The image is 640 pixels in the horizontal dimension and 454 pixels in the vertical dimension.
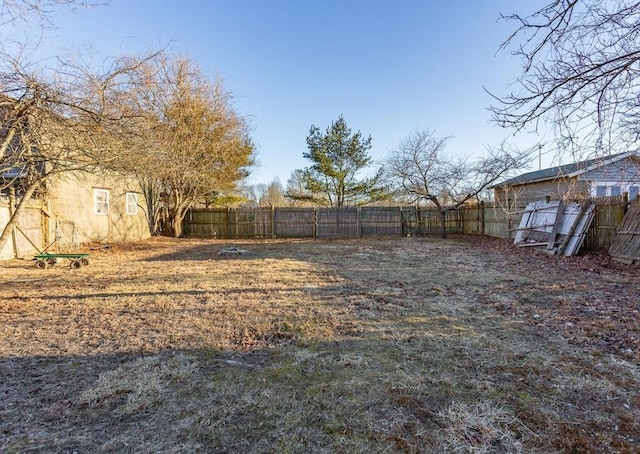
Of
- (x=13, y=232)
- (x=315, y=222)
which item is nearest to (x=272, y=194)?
(x=315, y=222)

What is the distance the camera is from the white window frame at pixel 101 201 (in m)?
10.7

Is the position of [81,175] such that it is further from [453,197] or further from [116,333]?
[453,197]

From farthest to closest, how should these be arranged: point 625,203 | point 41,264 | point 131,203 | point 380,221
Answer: point 380,221 < point 131,203 < point 625,203 < point 41,264

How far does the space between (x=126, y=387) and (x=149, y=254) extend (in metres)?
7.65

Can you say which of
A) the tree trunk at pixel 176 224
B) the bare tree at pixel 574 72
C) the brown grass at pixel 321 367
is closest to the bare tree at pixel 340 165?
the tree trunk at pixel 176 224

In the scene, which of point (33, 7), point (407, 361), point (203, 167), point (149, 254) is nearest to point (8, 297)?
point (33, 7)

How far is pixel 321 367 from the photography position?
2467mm

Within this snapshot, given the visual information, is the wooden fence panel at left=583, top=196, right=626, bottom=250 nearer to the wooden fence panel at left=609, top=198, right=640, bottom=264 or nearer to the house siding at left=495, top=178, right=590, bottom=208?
the wooden fence panel at left=609, top=198, right=640, bottom=264

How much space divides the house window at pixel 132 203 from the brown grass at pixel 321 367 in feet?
26.5

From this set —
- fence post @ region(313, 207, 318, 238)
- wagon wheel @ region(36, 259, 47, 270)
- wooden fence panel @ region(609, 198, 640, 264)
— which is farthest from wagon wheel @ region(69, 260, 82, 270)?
wooden fence panel @ region(609, 198, 640, 264)

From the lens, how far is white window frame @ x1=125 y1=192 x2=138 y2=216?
12.4 meters

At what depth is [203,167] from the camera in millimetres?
13047

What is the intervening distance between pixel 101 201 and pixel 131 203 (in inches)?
63.5

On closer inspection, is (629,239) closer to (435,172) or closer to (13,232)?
(435,172)
